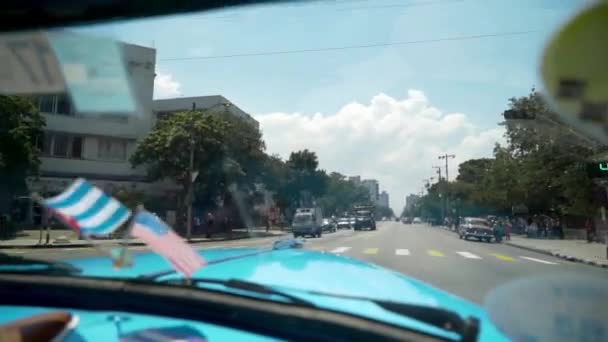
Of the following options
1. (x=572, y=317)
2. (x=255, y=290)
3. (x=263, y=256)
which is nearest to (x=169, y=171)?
(x=263, y=256)

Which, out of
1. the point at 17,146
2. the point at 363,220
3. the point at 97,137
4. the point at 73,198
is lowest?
the point at 363,220

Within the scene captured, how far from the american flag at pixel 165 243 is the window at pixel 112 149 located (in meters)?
2.08

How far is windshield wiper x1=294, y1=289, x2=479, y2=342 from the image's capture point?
1713mm

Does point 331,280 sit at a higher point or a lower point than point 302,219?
higher

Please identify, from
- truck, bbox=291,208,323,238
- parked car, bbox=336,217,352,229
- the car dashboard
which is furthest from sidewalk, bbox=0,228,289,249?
parked car, bbox=336,217,352,229

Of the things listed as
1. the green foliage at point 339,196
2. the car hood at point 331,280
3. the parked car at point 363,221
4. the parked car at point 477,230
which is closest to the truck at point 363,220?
the parked car at point 363,221

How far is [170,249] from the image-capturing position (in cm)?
203

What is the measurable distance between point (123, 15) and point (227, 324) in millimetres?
1909

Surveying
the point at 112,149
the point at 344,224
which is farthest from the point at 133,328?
the point at 344,224

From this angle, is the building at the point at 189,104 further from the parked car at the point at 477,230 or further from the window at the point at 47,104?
the parked car at the point at 477,230

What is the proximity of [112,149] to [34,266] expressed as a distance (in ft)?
6.38

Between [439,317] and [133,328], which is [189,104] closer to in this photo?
[133,328]

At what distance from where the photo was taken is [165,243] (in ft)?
6.65

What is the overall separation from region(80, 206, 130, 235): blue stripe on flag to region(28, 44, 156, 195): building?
569mm
